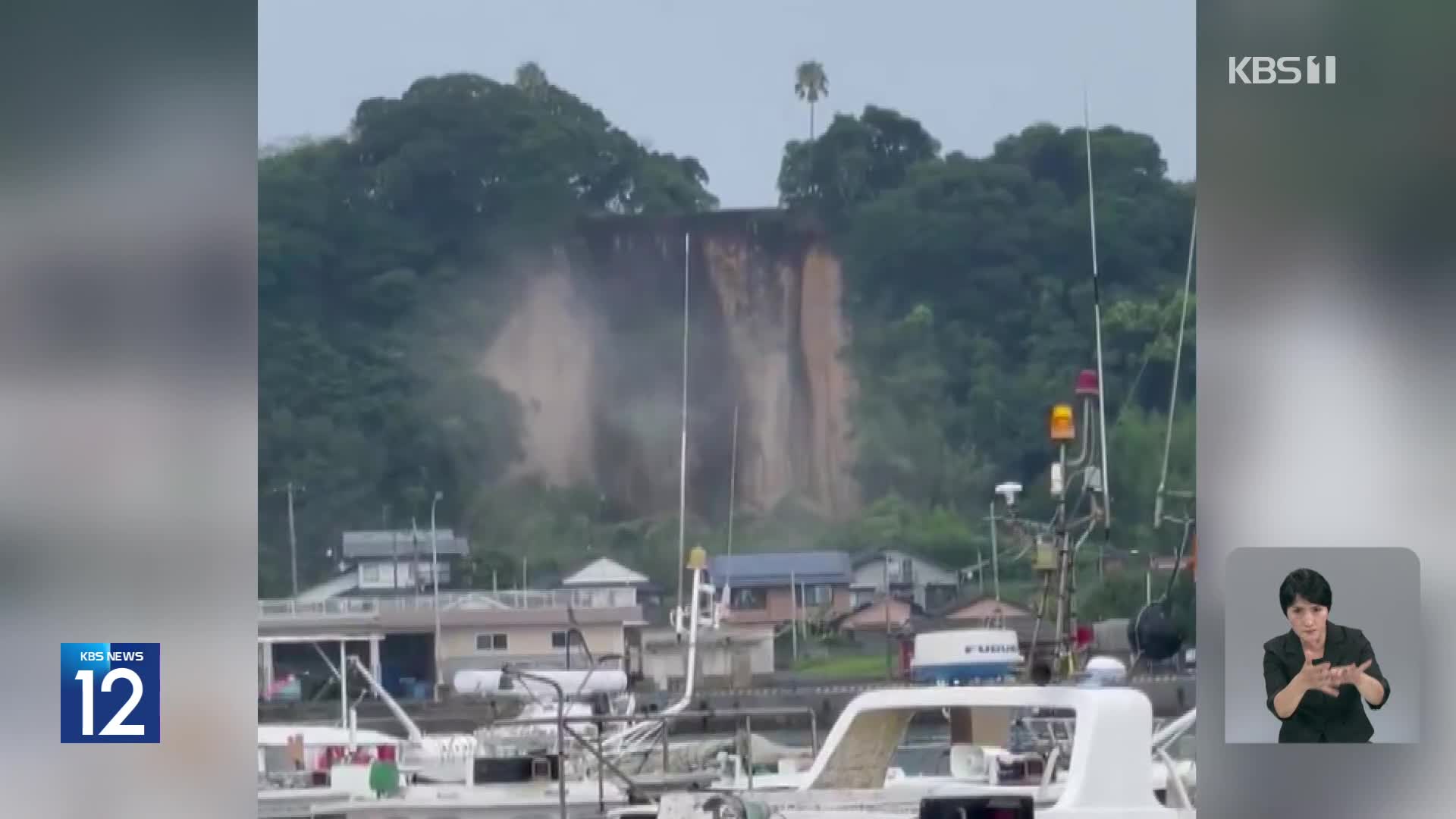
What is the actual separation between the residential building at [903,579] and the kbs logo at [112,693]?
648 centimetres

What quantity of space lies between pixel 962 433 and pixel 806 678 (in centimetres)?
140

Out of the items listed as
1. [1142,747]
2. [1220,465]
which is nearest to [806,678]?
[1142,747]

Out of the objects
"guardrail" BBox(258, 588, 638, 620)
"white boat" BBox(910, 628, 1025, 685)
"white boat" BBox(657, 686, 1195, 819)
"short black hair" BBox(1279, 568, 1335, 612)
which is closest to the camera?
"short black hair" BBox(1279, 568, 1335, 612)

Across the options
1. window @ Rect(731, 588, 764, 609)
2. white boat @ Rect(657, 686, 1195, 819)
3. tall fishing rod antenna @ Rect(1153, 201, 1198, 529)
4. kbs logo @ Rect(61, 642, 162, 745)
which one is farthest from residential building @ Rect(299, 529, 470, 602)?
kbs logo @ Rect(61, 642, 162, 745)

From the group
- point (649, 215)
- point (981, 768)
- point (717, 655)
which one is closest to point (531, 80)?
point (649, 215)

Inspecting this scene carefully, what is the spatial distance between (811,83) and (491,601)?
2.74m

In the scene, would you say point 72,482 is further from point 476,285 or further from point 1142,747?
point 476,285

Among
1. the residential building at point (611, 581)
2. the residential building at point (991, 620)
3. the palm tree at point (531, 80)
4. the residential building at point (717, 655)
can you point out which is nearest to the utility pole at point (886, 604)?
the residential building at point (991, 620)

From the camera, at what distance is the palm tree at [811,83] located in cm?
849

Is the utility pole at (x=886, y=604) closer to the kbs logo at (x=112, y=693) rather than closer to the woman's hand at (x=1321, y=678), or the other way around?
the woman's hand at (x=1321, y=678)

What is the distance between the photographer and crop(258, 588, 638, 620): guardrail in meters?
8.84

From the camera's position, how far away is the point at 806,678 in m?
9.46

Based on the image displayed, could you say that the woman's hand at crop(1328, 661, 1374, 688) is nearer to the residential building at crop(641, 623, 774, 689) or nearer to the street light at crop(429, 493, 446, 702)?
the residential building at crop(641, 623, 774, 689)

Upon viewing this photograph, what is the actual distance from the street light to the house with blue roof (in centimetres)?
124
